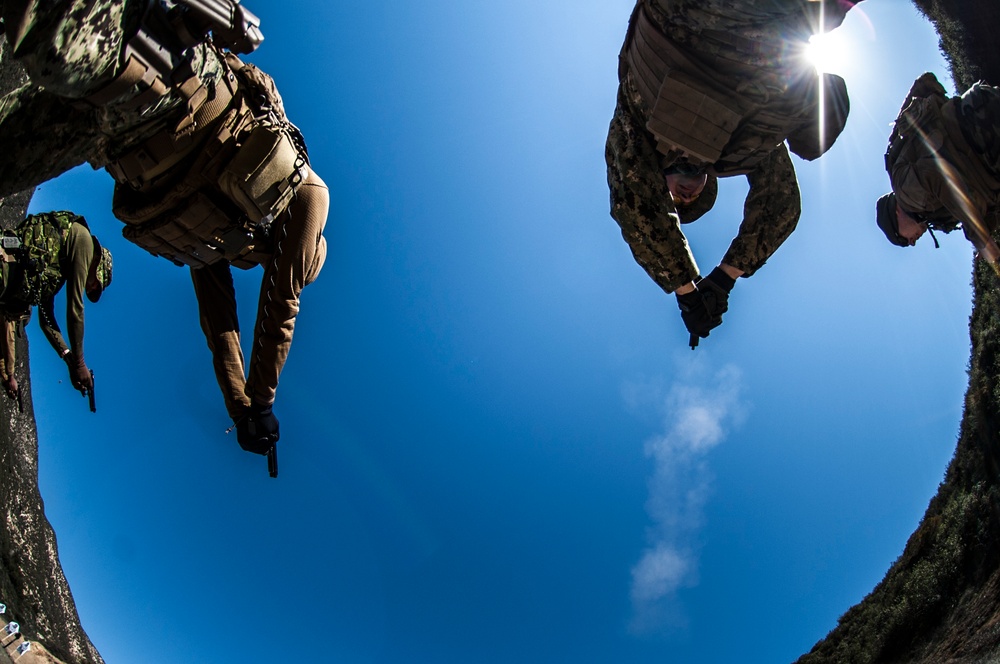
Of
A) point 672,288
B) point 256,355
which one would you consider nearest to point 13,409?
point 256,355

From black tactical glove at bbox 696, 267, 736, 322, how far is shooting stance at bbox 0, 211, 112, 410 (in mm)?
6896

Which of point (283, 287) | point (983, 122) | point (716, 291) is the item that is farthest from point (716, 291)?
point (283, 287)

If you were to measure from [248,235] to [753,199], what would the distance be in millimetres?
3999

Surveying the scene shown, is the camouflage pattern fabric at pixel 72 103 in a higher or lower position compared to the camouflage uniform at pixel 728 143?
lower

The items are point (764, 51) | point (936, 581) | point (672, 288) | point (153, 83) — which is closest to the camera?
point (153, 83)

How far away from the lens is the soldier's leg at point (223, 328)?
4945 mm

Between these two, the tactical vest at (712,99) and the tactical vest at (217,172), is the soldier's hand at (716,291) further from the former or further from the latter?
the tactical vest at (217,172)

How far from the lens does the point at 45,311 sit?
26.0 ft

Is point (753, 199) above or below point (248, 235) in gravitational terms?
above

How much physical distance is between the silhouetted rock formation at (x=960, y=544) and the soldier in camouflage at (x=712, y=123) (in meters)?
3.47

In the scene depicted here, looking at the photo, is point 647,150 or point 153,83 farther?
point 647,150

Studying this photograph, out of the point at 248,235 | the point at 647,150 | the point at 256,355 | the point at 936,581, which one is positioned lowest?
the point at 936,581

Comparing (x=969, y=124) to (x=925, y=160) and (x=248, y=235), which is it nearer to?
(x=925, y=160)

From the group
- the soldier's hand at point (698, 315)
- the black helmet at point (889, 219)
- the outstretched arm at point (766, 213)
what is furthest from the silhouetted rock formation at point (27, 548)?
the black helmet at point (889, 219)
